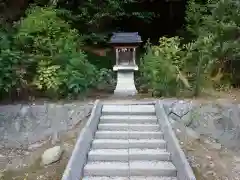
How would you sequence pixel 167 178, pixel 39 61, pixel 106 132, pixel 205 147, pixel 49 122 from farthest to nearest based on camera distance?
1. pixel 39 61
2. pixel 49 122
3. pixel 205 147
4. pixel 106 132
5. pixel 167 178

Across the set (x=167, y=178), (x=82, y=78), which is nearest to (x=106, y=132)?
(x=167, y=178)

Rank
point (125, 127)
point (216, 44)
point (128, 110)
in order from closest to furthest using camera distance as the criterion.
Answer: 1. point (125, 127)
2. point (128, 110)
3. point (216, 44)

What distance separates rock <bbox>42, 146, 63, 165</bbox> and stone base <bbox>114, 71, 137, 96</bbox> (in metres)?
3.41

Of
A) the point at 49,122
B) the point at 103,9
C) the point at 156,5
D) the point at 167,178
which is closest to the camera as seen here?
the point at 167,178

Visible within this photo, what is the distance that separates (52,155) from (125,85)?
3.79 meters

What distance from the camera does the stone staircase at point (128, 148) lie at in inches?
209

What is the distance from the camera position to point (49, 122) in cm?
792

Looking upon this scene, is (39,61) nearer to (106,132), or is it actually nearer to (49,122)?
(49,122)

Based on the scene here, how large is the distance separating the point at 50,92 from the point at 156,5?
9144mm

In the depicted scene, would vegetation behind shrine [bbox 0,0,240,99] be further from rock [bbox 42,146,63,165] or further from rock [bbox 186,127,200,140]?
rock [bbox 42,146,63,165]

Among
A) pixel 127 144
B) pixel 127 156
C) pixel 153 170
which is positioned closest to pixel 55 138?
pixel 127 144

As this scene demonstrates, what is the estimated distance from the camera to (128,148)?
20.2 feet

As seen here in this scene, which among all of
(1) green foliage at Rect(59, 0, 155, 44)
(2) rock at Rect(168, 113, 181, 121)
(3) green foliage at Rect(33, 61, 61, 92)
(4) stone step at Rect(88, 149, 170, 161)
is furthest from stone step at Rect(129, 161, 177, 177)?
(1) green foliage at Rect(59, 0, 155, 44)

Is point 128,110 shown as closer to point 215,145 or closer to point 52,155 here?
point 52,155
